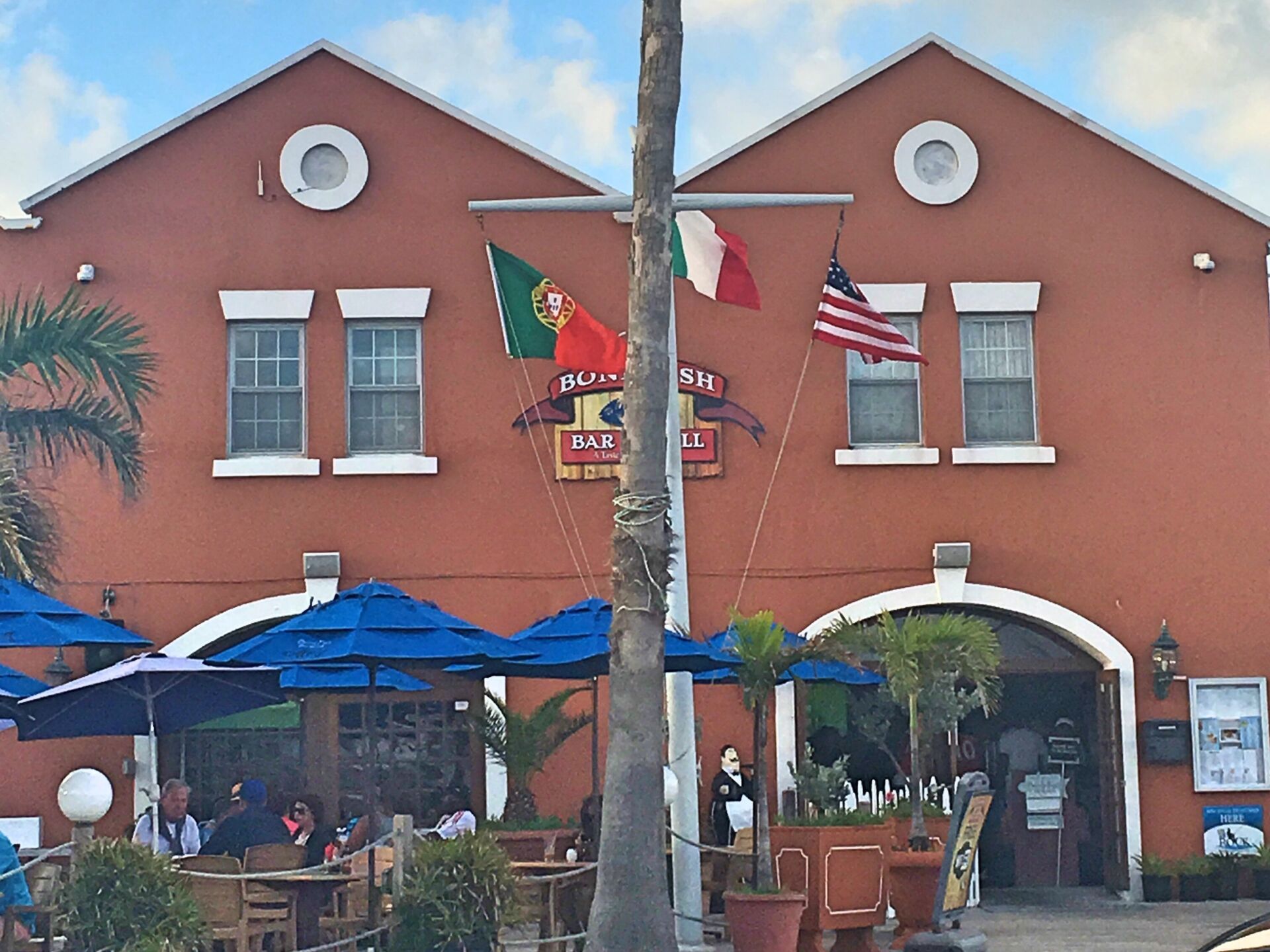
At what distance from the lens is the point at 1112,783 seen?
709 inches

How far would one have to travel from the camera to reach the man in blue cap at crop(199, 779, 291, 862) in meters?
12.9

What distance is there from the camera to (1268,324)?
18141mm

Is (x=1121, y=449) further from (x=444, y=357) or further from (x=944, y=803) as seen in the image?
(x=444, y=357)

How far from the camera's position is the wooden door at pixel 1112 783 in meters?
17.7

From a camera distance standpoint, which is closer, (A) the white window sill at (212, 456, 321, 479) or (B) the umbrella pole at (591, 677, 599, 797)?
(B) the umbrella pole at (591, 677, 599, 797)

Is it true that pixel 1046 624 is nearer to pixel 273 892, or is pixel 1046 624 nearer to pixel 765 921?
pixel 765 921

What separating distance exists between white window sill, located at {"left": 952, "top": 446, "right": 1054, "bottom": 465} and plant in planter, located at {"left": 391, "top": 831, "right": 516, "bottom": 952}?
27.5 ft

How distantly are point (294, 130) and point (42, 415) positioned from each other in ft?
12.3

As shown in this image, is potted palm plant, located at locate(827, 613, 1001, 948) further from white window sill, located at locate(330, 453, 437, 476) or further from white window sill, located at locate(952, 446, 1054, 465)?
white window sill, located at locate(330, 453, 437, 476)

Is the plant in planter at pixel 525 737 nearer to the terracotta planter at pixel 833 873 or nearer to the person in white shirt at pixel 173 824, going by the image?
the person in white shirt at pixel 173 824

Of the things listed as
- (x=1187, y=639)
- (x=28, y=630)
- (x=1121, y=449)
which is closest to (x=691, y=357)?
(x=1121, y=449)

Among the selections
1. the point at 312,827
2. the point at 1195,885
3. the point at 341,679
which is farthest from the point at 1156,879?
the point at 312,827

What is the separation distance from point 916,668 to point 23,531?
7.95m

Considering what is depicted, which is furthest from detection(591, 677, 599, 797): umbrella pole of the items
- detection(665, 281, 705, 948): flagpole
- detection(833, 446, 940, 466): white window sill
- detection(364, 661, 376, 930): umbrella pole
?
detection(833, 446, 940, 466): white window sill
